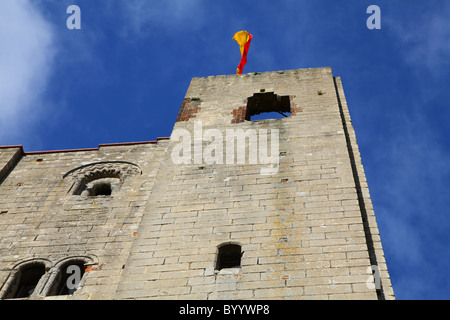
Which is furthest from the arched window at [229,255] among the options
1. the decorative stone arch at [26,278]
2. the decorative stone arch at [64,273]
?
the decorative stone arch at [26,278]

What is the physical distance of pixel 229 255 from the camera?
9.27 meters

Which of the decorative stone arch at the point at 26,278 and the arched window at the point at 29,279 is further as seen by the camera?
the arched window at the point at 29,279

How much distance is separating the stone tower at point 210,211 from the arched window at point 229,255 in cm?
2

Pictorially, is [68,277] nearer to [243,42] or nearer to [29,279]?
[29,279]

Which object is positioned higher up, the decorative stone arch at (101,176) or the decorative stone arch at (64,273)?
the decorative stone arch at (101,176)

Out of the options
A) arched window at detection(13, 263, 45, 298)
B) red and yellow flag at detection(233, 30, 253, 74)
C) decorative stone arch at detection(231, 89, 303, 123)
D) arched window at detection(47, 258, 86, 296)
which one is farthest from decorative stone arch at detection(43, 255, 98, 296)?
red and yellow flag at detection(233, 30, 253, 74)

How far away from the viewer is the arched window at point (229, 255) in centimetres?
916

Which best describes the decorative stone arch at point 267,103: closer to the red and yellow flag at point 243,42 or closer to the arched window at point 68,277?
the red and yellow flag at point 243,42

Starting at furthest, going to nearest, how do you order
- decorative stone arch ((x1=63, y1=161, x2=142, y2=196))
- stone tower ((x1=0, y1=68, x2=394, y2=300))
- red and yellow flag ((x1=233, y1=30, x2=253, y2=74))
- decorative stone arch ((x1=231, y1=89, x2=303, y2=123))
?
1. red and yellow flag ((x1=233, y1=30, x2=253, y2=74))
2. decorative stone arch ((x1=231, y1=89, x2=303, y2=123))
3. decorative stone arch ((x1=63, y1=161, x2=142, y2=196))
4. stone tower ((x1=0, y1=68, x2=394, y2=300))

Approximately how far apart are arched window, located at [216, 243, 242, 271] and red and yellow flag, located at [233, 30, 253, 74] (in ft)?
30.9

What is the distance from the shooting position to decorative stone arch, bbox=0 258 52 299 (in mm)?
9797

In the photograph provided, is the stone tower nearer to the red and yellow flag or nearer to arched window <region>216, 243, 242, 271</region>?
arched window <region>216, 243, 242, 271</region>
